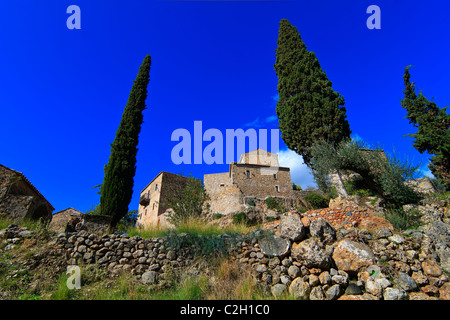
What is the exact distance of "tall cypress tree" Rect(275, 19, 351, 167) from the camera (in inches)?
579

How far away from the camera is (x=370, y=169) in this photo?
37.2 feet

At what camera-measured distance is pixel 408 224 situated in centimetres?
827

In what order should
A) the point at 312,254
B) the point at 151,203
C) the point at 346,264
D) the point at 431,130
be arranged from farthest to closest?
the point at 151,203 → the point at 431,130 → the point at 312,254 → the point at 346,264

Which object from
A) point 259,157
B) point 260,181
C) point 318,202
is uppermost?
point 259,157

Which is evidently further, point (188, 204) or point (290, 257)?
point (188, 204)

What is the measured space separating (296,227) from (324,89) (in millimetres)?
11929

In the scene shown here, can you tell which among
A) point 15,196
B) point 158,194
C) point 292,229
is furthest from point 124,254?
point 158,194

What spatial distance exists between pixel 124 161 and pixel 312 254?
9.04 metres

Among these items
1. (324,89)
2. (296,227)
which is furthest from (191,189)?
(324,89)

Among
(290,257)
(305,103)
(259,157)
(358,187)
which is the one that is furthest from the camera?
(259,157)

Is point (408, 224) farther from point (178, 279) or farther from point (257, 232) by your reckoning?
point (178, 279)

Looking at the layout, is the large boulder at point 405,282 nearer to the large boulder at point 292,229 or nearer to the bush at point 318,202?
the large boulder at point 292,229

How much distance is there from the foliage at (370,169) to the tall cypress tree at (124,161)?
33.9ft

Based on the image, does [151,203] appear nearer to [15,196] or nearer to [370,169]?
[15,196]
